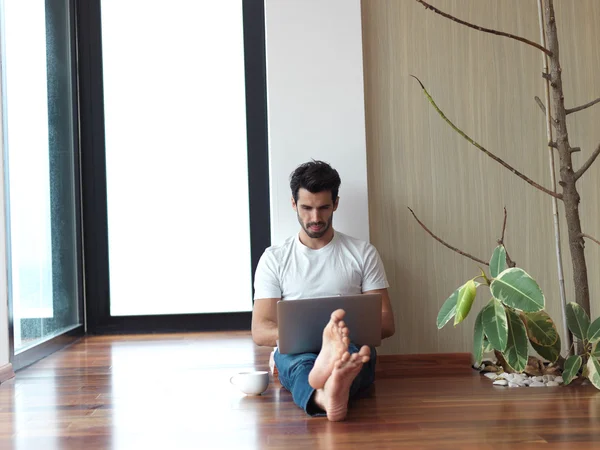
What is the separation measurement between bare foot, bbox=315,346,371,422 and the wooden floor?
48 mm

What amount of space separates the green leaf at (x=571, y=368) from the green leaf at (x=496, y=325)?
14.1 inches

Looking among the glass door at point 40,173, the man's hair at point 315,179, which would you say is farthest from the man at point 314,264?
the glass door at point 40,173

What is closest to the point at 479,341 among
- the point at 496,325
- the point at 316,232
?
the point at 496,325

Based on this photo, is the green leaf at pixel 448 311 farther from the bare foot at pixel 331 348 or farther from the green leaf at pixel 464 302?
the bare foot at pixel 331 348

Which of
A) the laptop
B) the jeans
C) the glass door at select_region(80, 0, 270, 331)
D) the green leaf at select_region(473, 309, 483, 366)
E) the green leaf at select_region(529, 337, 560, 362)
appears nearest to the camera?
the jeans

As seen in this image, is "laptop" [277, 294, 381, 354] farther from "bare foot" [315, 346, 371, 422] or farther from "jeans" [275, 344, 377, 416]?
"bare foot" [315, 346, 371, 422]

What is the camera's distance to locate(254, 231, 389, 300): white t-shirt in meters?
3.24

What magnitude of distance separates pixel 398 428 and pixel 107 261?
9.80ft

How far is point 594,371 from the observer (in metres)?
2.92

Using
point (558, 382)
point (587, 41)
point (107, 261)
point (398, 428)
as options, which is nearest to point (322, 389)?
point (398, 428)

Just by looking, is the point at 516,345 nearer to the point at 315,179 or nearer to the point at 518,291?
the point at 518,291

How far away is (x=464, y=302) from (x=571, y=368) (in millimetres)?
552

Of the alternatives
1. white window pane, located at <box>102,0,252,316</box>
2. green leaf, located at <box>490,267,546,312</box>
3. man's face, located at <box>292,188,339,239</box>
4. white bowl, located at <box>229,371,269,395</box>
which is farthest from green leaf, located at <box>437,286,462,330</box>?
white window pane, located at <box>102,0,252,316</box>

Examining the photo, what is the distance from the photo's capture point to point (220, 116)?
4969 mm
